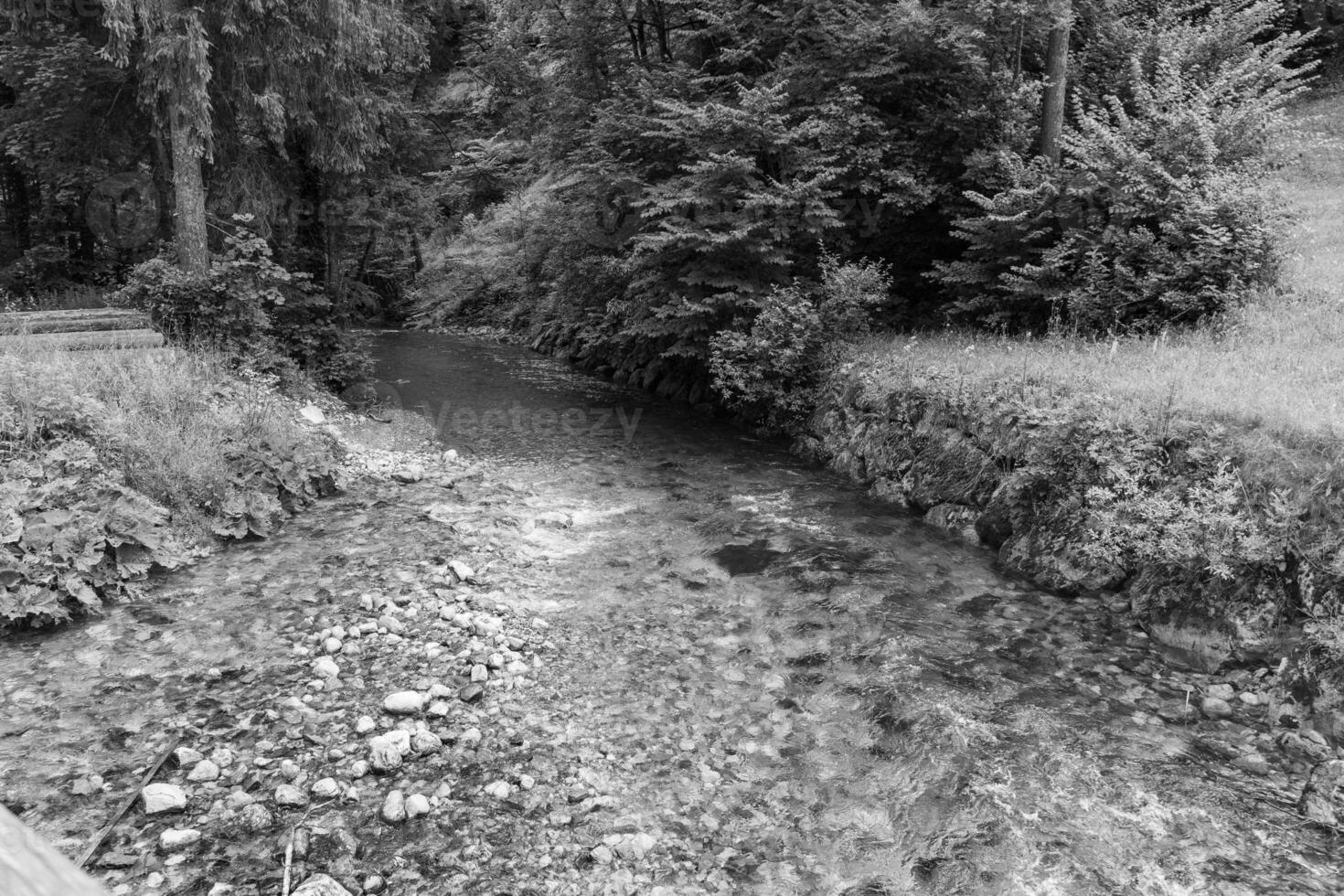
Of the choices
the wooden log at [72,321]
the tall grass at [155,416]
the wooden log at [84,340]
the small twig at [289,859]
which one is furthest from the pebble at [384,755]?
the wooden log at [72,321]

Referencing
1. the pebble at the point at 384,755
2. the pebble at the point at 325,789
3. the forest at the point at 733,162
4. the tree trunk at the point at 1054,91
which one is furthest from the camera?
the tree trunk at the point at 1054,91

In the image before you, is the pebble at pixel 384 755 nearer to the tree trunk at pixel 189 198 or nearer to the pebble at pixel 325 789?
the pebble at pixel 325 789

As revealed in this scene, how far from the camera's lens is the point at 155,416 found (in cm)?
857

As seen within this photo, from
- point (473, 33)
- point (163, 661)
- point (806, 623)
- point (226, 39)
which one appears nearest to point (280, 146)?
point (226, 39)

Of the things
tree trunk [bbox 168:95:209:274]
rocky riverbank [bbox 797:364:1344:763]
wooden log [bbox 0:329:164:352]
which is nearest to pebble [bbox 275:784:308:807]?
rocky riverbank [bbox 797:364:1344:763]

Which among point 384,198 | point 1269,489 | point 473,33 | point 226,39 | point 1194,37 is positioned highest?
point 473,33

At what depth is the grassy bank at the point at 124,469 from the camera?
6.27 m

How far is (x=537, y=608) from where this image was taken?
7141 mm

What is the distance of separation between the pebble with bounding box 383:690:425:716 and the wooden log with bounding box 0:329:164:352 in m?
7.37

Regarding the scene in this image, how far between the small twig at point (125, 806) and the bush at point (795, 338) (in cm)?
1002

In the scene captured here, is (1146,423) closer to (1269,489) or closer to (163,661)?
(1269,489)

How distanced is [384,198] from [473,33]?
23896mm

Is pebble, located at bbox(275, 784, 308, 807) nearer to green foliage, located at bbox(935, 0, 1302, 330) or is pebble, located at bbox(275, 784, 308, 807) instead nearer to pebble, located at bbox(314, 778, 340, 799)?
pebble, located at bbox(314, 778, 340, 799)


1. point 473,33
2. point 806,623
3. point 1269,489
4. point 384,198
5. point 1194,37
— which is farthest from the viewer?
point 473,33
